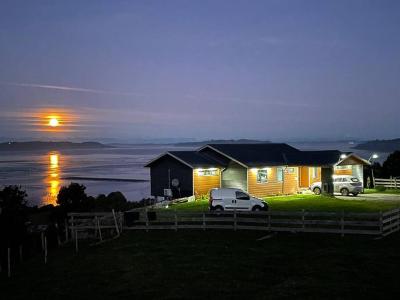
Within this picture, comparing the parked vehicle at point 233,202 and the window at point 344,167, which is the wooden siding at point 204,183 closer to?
the parked vehicle at point 233,202

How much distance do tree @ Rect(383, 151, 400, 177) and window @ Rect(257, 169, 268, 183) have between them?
23159 millimetres

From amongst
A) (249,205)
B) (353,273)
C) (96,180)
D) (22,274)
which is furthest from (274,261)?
(96,180)

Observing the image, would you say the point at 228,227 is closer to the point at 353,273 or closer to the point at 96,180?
the point at 353,273

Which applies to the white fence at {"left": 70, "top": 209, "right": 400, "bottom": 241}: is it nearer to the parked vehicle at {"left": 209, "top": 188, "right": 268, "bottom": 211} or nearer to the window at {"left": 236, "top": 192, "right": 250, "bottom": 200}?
the parked vehicle at {"left": 209, "top": 188, "right": 268, "bottom": 211}

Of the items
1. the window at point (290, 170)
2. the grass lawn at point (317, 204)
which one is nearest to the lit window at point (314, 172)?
the window at point (290, 170)

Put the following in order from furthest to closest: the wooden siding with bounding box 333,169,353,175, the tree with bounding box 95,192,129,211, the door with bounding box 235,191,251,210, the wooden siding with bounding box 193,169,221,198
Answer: the wooden siding with bounding box 333,169,353,175, the tree with bounding box 95,192,129,211, the wooden siding with bounding box 193,169,221,198, the door with bounding box 235,191,251,210

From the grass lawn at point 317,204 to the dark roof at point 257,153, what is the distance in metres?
3.54

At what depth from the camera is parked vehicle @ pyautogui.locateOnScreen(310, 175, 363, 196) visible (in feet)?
152

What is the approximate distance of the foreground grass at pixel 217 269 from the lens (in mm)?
16547

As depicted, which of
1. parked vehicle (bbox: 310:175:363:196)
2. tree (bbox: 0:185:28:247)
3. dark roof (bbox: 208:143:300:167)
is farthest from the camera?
parked vehicle (bbox: 310:175:363:196)

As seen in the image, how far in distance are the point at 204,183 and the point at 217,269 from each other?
25812 mm

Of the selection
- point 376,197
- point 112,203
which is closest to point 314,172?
point 376,197

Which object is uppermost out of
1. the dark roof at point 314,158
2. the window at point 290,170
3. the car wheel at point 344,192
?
the dark roof at point 314,158

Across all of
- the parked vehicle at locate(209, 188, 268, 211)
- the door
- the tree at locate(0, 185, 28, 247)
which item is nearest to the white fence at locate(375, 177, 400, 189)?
the parked vehicle at locate(209, 188, 268, 211)
